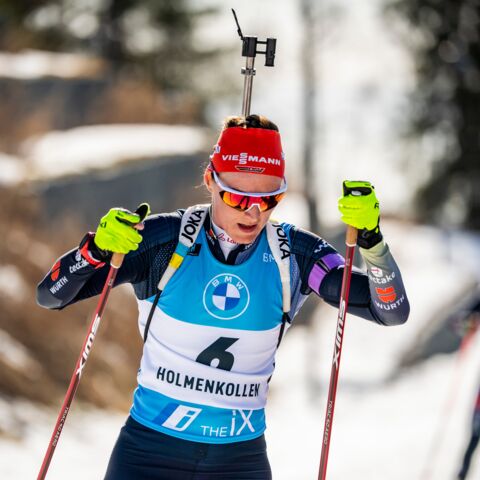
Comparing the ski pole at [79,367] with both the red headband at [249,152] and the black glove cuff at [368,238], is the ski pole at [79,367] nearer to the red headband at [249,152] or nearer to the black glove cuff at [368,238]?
the red headband at [249,152]

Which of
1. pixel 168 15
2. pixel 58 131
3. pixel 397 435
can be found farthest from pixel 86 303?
pixel 168 15

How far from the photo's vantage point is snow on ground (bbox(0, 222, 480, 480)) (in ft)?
27.9

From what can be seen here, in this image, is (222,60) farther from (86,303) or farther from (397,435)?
(397,435)

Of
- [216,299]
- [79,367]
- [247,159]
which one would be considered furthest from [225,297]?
[79,367]

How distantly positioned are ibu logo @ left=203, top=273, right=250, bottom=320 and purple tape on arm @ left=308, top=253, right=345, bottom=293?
298 mm

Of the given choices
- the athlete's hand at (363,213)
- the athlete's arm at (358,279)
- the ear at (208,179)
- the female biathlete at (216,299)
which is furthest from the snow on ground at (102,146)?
the athlete's hand at (363,213)

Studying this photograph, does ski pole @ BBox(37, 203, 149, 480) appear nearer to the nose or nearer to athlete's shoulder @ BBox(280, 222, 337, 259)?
the nose

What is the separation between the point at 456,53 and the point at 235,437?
2159 cm

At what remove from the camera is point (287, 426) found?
502 inches

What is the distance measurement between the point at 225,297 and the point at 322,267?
42 centimetres

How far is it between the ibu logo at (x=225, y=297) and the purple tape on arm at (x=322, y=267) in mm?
298

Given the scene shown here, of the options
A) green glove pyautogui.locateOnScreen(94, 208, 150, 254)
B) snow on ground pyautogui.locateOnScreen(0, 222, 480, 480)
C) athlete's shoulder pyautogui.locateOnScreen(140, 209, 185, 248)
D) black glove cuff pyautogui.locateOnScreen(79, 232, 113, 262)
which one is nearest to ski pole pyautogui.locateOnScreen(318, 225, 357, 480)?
athlete's shoulder pyautogui.locateOnScreen(140, 209, 185, 248)

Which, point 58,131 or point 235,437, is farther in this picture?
point 58,131

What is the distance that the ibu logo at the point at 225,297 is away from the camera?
3045 millimetres
